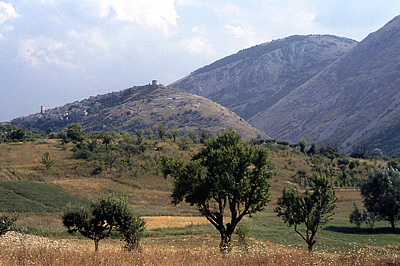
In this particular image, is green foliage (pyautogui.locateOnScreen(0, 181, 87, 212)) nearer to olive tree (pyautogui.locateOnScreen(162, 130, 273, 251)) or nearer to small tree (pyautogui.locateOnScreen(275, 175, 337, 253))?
olive tree (pyautogui.locateOnScreen(162, 130, 273, 251))

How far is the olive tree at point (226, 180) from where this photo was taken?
879 inches

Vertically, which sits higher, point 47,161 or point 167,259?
point 47,161

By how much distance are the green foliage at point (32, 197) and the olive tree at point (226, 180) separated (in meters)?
22.8

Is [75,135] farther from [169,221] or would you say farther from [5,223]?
[5,223]

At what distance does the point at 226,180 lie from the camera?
868 inches

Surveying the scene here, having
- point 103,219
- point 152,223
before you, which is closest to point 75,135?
point 152,223

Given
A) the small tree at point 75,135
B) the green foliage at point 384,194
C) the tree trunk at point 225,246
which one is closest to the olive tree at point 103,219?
the tree trunk at point 225,246

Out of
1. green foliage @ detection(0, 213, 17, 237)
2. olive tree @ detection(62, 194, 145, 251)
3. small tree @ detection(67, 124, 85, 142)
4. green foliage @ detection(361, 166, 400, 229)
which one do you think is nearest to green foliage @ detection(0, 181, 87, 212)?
olive tree @ detection(62, 194, 145, 251)

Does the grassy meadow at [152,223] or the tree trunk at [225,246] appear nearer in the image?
the grassy meadow at [152,223]

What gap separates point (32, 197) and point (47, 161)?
21.8 metres

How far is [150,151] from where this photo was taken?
88188 millimetres

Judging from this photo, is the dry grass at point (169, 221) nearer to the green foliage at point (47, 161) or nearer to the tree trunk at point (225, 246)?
the tree trunk at point (225, 246)

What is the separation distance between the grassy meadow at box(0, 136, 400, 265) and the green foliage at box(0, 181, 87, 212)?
0.42 feet

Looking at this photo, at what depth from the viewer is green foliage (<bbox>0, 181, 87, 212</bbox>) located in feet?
144
